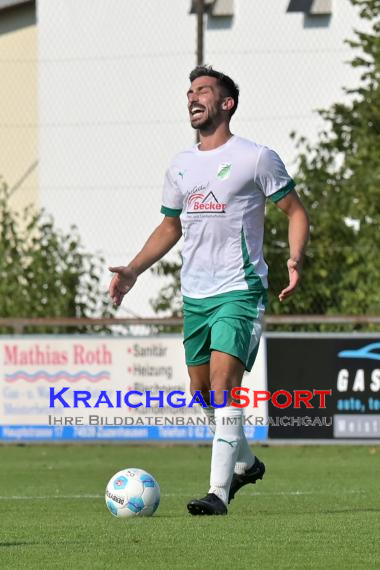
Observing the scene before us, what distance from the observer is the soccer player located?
7699mm

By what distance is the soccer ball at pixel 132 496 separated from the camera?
7.72m

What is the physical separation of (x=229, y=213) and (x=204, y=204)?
0.46 ft

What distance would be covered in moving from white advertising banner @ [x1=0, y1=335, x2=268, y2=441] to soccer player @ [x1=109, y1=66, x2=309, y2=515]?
26.4 feet

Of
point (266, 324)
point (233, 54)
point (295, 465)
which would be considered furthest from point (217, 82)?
point (233, 54)

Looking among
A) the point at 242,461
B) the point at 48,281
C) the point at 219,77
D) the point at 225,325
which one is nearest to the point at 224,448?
the point at 242,461

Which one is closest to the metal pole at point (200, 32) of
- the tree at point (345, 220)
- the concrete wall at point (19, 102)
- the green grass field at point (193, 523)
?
the tree at point (345, 220)

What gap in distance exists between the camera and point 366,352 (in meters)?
15.6

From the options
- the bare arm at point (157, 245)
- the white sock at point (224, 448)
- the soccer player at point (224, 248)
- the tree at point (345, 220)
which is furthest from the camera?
the tree at point (345, 220)

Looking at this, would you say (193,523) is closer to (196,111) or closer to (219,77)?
(196,111)

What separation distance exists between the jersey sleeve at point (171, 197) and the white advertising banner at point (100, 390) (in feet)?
25.7

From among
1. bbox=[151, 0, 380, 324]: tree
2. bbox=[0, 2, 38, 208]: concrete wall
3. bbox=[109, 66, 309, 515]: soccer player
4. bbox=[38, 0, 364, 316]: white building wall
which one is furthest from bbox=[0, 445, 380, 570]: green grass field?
bbox=[0, 2, 38, 208]: concrete wall

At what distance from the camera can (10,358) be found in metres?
16.6

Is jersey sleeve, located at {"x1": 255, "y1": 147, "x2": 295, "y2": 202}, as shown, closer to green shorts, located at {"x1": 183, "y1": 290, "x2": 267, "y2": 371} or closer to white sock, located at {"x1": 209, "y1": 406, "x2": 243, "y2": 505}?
green shorts, located at {"x1": 183, "y1": 290, "x2": 267, "y2": 371}

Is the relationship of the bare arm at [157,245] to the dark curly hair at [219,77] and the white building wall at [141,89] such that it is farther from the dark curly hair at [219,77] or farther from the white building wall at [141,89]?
the white building wall at [141,89]
